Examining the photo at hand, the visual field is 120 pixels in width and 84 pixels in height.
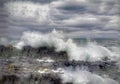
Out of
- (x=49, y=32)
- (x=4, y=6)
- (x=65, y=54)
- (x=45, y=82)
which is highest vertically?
(x=4, y=6)

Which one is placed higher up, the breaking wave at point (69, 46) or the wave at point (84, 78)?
the breaking wave at point (69, 46)

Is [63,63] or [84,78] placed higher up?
[63,63]

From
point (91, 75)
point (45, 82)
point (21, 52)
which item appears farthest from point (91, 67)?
point (21, 52)

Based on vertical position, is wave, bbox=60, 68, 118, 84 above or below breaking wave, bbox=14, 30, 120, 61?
below

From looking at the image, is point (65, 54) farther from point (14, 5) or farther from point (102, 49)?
point (14, 5)

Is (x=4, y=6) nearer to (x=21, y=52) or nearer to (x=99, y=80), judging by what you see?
(x=21, y=52)

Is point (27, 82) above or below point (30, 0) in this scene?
below
